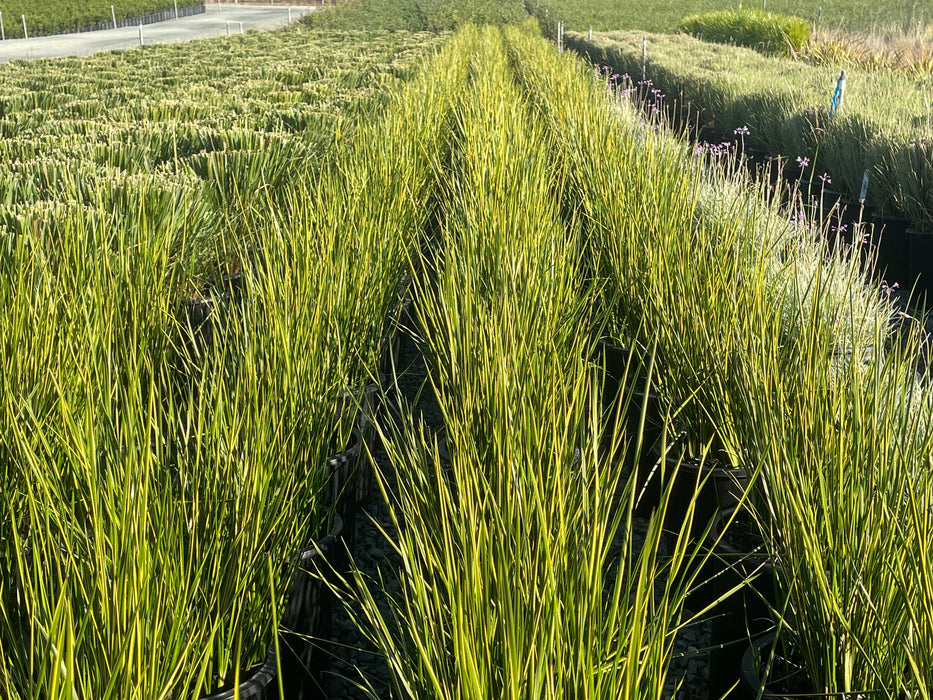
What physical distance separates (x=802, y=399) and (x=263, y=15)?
149ft

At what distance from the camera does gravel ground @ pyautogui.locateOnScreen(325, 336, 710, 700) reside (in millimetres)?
1721

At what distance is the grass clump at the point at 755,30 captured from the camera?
47.6 feet

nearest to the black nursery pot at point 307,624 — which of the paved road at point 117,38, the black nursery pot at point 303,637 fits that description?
the black nursery pot at point 303,637

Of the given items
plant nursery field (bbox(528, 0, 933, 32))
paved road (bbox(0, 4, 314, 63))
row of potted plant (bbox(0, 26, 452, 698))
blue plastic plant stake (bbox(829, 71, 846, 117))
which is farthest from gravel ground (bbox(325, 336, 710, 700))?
plant nursery field (bbox(528, 0, 933, 32))

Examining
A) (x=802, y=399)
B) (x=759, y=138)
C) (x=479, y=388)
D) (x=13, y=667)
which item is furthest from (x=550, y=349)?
(x=759, y=138)

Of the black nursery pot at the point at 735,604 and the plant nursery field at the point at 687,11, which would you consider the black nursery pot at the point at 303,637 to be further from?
the plant nursery field at the point at 687,11

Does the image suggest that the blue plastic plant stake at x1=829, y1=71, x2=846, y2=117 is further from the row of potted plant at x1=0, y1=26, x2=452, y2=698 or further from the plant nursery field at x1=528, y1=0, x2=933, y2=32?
the plant nursery field at x1=528, y1=0, x2=933, y2=32

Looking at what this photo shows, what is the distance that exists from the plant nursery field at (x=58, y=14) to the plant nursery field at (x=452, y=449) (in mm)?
26116

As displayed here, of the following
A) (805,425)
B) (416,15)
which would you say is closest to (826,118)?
(805,425)

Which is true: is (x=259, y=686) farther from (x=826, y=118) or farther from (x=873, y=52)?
(x=873, y=52)

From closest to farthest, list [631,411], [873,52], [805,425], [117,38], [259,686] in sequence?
[259,686]
[805,425]
[631,411]
[873,52]
[117,38]

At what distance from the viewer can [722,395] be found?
76.8 inches

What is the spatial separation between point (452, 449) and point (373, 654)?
15.6 inches

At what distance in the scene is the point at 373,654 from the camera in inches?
62.2
